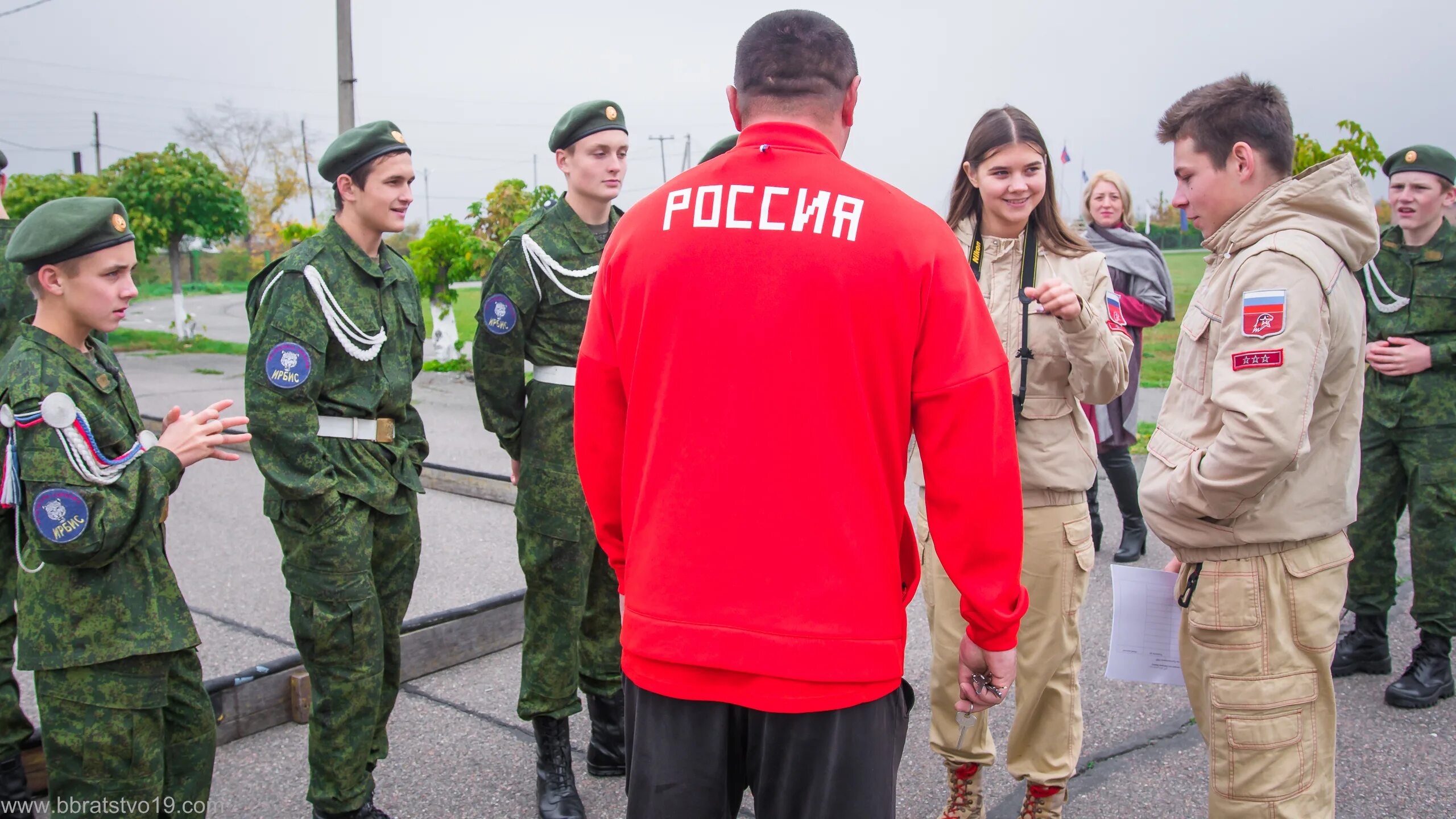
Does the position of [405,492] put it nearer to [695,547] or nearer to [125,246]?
[125,246]

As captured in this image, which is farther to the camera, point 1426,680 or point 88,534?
point 1426,680

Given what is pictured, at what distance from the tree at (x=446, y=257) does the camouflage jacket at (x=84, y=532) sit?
39.8 ft

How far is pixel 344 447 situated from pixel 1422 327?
4.43 meters

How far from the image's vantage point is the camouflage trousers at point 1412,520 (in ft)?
14.5

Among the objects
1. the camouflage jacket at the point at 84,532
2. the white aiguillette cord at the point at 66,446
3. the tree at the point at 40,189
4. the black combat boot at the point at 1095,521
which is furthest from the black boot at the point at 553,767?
the tree at the point at 40,189

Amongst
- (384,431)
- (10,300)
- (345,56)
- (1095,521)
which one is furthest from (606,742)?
(345,56)

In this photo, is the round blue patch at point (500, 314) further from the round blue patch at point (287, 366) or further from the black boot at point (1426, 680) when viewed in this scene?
the black boot at point (1426, 680)

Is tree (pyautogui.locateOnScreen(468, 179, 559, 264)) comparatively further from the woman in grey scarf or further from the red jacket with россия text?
the red jacket with россия text

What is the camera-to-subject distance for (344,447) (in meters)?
3.18

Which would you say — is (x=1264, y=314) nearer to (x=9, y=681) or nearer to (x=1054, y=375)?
(x=1054, y=375)

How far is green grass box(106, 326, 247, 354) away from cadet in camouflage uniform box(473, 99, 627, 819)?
59.4ft

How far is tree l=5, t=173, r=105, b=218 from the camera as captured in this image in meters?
20.7

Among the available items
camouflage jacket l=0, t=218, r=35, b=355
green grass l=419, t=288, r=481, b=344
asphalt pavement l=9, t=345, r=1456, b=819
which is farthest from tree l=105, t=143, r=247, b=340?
camouflage jacket l=0, t=218, r=35, b=355

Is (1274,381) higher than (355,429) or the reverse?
higher
